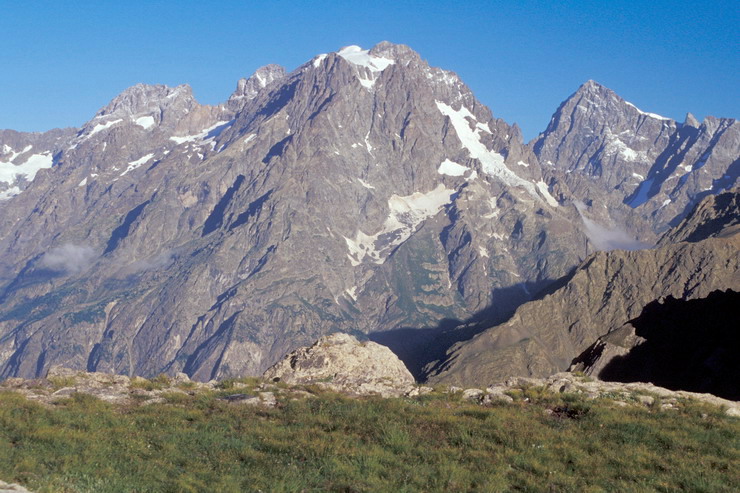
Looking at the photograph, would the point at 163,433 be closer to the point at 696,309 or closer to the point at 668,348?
the point at 668,348

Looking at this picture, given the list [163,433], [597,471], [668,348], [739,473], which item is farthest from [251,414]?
[668,348]

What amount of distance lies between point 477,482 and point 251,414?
12238 mm

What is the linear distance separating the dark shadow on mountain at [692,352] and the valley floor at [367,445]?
1843 cm

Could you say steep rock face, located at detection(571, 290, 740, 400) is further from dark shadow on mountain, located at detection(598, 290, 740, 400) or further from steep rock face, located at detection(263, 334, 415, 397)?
steep rock face, located at detection(263, 334, 415, 397)

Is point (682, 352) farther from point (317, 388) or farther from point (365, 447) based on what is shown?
point (365, 447)

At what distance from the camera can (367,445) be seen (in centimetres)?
2758

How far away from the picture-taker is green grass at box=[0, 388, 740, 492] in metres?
24.0

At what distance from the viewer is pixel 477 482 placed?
2417 centimetres

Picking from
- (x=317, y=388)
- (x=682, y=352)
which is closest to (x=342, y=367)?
(x=317, y=388)

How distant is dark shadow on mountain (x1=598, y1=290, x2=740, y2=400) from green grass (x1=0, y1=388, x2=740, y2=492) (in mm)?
19271

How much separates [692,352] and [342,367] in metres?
28.3

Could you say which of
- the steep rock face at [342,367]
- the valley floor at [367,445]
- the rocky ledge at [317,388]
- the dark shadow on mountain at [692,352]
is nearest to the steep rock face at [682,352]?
the dark shadow on mountain at [692,352]

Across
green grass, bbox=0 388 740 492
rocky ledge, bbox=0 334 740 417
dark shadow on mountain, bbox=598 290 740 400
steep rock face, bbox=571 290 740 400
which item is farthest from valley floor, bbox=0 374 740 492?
steep rock face, bbox=571 290 740 400

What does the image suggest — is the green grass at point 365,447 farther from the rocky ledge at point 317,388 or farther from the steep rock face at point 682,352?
the steep rock face at point 682,352
